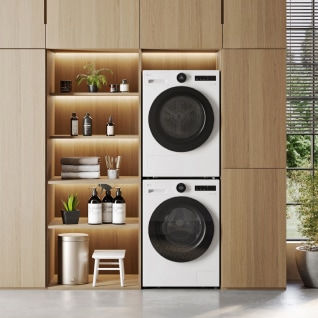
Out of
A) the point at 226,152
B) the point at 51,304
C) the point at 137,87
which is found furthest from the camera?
the point at 137,87

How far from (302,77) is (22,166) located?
2594 millimetres

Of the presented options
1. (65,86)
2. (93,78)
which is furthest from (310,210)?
(65,86)

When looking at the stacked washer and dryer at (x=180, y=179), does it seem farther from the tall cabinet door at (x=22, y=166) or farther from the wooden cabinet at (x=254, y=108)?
the tall cabinet door at (x=22, y=166)

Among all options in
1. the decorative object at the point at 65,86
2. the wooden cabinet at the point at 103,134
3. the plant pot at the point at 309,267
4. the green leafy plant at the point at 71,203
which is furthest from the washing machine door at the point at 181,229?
the decorative object at the point at 65,86

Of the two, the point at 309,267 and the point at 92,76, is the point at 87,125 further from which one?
the point at 309,267

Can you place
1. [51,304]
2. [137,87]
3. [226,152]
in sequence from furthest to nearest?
[137,87], [226,152], [51,304]

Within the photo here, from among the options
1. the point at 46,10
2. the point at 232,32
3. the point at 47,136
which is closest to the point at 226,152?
the point at 232,32

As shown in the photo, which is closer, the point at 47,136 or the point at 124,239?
the point at 47,136

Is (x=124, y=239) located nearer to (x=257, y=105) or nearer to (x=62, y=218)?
(x=62, y=218)

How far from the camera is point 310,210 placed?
618 centimetres

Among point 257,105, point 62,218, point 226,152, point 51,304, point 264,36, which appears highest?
point 264,36

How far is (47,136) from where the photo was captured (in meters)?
5.96

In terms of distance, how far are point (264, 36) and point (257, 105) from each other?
539 millimetres

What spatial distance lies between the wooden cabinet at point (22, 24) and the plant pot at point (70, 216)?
4.32 ft
